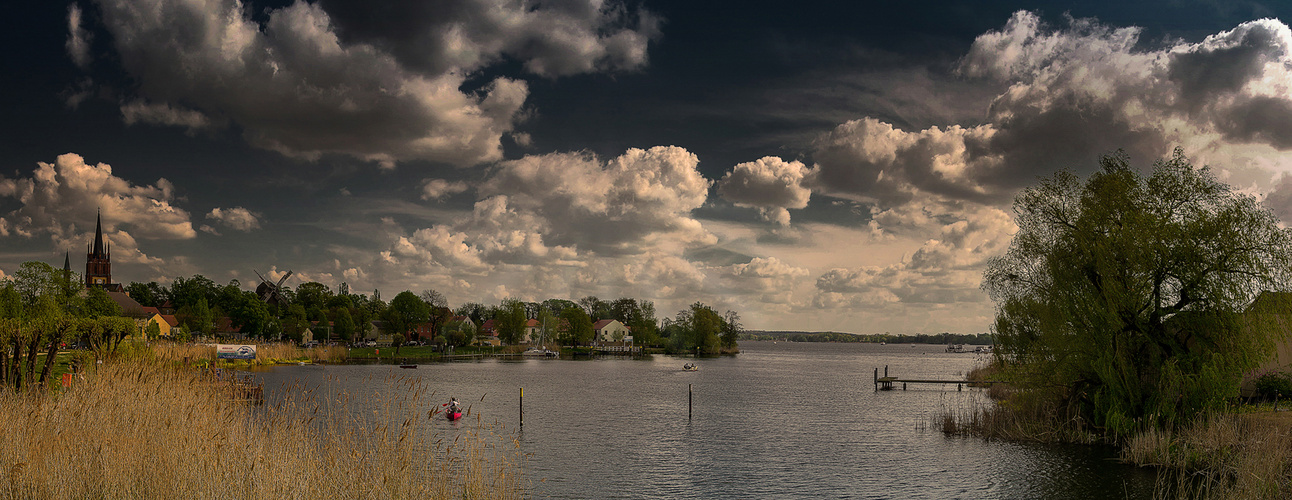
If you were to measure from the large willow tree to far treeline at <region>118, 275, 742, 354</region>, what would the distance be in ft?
394

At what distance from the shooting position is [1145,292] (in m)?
30.2

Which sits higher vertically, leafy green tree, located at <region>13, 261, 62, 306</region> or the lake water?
leafy green tree, located at <region>13, 261, 62, 306</region>

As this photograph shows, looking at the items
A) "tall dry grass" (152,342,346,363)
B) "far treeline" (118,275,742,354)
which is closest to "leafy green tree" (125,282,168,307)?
"far treeline" (118,275,742,354)

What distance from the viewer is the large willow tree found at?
2881 cm

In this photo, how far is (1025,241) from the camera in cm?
3403

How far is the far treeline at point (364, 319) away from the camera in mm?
136750

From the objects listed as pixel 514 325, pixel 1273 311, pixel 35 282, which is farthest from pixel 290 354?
pixel 1273 311

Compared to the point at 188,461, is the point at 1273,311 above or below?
above

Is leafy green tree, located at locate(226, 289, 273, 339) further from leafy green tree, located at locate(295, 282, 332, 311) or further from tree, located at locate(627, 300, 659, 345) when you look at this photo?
tree, located at locate(627, 300, 659, 345)

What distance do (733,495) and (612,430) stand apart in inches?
648

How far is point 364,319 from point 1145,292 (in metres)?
153

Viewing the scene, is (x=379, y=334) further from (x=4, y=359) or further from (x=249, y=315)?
(x=4, y=359)

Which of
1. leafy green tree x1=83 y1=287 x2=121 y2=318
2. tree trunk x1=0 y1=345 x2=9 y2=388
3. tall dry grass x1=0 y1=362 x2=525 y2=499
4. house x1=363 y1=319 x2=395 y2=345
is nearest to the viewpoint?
tall dry grass x1=0 y1=362 x2=525 y2=499

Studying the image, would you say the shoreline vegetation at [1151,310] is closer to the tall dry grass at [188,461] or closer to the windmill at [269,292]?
the tall dry grass at [188,461]
